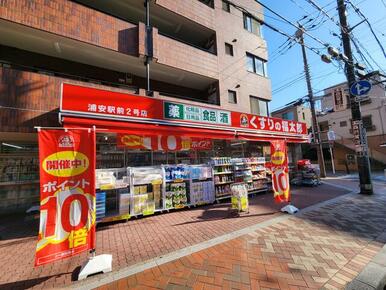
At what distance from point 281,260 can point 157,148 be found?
16.5ft

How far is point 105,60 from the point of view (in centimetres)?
864

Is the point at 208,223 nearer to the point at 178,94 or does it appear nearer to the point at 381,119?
the point at 178,94

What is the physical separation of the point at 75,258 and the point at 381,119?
28.2m

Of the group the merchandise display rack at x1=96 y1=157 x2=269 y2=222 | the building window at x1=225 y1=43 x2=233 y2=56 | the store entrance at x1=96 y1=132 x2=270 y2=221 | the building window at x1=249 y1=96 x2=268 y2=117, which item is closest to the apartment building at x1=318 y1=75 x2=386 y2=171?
the building window at x1=249 y1=96 x2=268 y2=117

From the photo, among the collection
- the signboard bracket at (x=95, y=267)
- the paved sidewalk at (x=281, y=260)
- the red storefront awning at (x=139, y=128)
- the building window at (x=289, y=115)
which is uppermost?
the building window at (x=289, y=115)

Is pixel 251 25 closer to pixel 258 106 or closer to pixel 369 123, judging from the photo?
pixel 258 106

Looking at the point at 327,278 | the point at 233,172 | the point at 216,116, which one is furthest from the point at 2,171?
the point at 327,278

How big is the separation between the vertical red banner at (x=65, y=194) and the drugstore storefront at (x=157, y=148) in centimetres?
206

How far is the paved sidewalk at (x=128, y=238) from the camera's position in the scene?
11.3ft

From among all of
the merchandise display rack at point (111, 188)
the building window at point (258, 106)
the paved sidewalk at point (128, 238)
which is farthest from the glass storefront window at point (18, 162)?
the building window at point (258, 106)

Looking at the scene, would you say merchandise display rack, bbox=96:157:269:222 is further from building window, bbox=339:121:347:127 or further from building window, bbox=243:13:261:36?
building window, bbox=339:121:347:127

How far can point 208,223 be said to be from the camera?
5809 mm

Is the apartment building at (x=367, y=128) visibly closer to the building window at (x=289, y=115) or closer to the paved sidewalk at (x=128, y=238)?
the building window at (x=289, y=115)

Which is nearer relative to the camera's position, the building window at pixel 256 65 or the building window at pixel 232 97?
the building window at pixel 232 97
